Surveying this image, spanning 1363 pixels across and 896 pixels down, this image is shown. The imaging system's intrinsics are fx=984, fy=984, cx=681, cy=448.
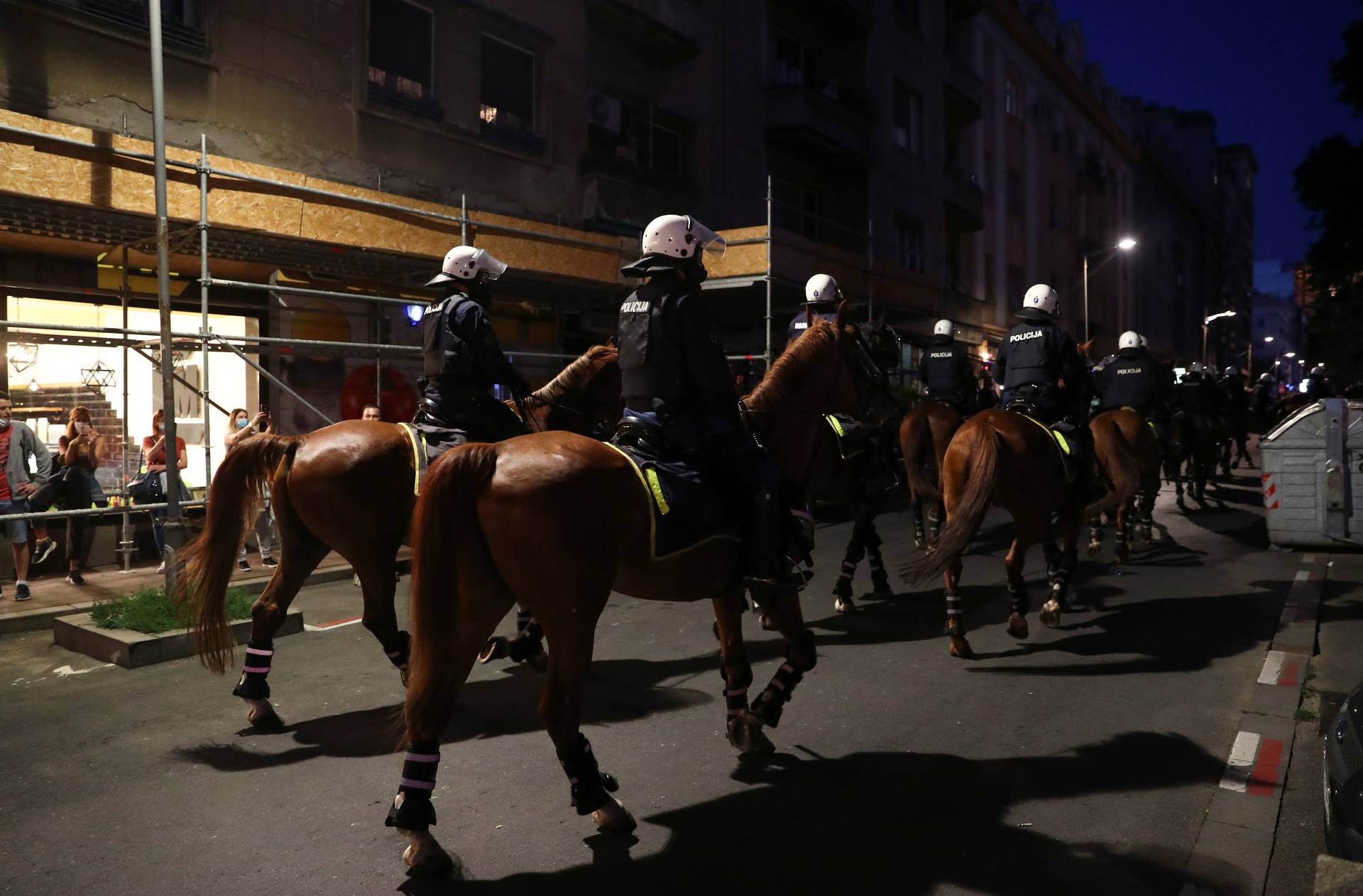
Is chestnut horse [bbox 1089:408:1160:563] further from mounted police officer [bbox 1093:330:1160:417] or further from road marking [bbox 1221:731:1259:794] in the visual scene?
road marking [bbox 1221:731:1259:794]

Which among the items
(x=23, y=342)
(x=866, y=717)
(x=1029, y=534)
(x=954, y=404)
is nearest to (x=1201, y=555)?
(x=954, y=404)

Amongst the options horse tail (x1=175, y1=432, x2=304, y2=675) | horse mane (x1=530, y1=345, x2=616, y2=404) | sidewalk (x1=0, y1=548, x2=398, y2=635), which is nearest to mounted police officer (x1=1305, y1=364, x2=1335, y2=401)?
sidewalk (x1=0, y1=548, x2=398, y2=635)

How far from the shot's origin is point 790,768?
4711 mm

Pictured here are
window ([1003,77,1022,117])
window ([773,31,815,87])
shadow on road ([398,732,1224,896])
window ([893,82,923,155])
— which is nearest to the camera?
shadow on road ([398,732,1224,896])

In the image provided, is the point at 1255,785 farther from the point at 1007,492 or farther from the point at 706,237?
the point at 706,237

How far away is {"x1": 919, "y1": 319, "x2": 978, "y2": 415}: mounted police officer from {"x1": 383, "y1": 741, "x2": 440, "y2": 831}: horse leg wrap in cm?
945

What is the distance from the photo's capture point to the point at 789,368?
17.5 ft

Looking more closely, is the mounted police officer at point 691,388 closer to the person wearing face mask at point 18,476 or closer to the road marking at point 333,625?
the road marking at point 333,625

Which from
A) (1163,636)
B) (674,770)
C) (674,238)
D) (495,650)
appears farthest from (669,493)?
(1163,636)

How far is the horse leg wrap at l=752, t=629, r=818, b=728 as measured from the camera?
483 cm

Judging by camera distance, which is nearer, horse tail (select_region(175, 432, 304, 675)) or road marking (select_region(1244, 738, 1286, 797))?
road marking (select_region(1244, 738, 1286, 797))

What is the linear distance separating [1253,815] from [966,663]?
103 inches

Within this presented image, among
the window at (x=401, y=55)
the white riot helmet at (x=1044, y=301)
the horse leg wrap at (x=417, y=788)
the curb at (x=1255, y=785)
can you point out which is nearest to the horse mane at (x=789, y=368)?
the horse leg wrap at (x=417, y=788)

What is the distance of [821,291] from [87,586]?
7.55m
